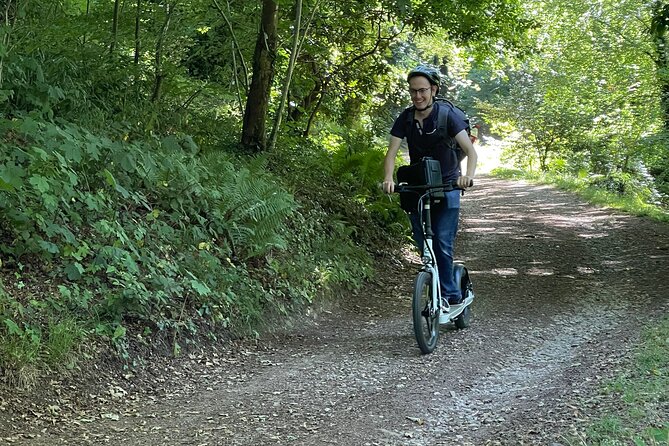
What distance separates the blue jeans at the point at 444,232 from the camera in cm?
570

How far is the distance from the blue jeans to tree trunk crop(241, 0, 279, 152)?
4.49 m

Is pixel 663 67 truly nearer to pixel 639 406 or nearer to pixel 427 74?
pixel 427 74

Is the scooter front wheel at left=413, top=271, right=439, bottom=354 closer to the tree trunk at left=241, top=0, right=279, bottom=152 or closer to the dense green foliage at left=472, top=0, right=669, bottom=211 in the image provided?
the tree trunk at left=241, top=0, right=279, bottom=152

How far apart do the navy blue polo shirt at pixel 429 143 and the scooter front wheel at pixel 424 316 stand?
0.93m

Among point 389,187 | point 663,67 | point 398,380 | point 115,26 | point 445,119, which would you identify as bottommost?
point 398,380

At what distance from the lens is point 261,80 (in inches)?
376

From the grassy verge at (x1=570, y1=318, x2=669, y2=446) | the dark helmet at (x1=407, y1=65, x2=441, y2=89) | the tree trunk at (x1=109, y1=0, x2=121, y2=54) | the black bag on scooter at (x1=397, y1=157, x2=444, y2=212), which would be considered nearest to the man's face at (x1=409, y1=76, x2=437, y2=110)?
the dark helmet at (x1=407, y1=65, x2=441, y2=89)

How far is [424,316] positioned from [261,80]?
527 cm

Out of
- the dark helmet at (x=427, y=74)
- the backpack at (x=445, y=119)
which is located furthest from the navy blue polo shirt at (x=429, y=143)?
the dark helmet at (x=427, y=74)

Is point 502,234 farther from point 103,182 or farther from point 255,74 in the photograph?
point 103,182

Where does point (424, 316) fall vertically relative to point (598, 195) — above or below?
below

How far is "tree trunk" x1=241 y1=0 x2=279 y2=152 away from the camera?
9500mm

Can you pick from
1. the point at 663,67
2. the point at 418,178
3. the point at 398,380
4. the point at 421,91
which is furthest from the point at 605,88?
the point at 398,380

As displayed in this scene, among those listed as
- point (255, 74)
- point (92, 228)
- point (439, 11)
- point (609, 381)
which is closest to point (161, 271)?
point (92, 228)
